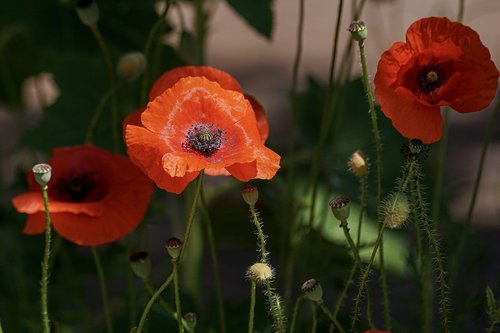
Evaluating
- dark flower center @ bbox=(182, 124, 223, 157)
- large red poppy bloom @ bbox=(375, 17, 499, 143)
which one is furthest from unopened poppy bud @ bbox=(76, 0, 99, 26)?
large red poppy bloom @ bbox=(375, 17, 499, 143)

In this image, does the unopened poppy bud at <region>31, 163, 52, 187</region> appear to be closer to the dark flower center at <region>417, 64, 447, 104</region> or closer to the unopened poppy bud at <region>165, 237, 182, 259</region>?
the unopened poppy bud at <region>165, 237, 182, 259</region>

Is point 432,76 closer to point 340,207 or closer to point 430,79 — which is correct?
point 430,79

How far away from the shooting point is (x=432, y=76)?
73 cm

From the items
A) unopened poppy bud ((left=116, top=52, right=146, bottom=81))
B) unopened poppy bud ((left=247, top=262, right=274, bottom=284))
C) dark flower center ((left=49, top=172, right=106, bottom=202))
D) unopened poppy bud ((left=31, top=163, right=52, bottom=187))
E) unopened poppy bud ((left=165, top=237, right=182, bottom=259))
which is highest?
unopened poppy bud ((left=116, top=52, right=146, bottom=81))

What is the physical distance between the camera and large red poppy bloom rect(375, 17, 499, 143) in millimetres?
686

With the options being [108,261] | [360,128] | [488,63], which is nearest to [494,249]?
[360,128]

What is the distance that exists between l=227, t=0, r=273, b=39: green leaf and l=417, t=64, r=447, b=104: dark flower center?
255mm

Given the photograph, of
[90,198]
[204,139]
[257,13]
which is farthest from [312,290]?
[257,13]

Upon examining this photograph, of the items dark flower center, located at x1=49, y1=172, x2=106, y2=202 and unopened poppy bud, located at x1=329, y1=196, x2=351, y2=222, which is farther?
dark flower center, located at x1=49, y1=172, x2=106, y2=202

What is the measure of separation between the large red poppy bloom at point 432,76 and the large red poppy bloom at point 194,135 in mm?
92

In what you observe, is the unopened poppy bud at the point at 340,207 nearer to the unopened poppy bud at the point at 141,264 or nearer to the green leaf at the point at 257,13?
→ the unopened poppy bud at the point at 141,264

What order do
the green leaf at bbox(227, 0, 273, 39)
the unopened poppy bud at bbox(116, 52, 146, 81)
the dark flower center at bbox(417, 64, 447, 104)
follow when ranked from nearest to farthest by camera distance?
the dark flower center at bbox(417, 64, 447, 104) → the unopened poppy bud at bbox(116, 52, 146, 81) → the green leaf at bbox(227, 0, 273, 39)

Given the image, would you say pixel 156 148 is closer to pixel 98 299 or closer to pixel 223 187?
pixel 223 187

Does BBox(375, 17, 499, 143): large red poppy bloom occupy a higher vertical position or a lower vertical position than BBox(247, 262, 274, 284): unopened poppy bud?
higher
